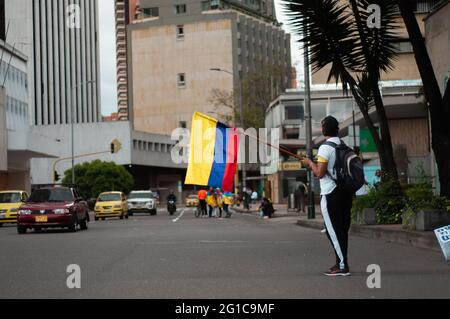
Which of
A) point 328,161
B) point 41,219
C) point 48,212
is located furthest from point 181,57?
point 328,161

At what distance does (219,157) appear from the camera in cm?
2480

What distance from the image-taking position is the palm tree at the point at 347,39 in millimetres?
19609

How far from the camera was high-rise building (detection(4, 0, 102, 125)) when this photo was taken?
114 meters

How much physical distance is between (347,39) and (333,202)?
10121 millimetres

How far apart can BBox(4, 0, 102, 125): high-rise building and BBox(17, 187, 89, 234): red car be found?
83865mm

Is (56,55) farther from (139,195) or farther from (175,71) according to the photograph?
(139,195)

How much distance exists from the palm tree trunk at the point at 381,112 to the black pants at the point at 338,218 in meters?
9.85

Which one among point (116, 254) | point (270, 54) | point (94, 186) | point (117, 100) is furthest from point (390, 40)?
point (117, 100)

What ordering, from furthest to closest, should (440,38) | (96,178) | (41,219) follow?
(96,178) < (41,219) < (440,38)

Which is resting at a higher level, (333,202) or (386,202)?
(333,202)

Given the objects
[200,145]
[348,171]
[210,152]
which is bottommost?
[348,171]

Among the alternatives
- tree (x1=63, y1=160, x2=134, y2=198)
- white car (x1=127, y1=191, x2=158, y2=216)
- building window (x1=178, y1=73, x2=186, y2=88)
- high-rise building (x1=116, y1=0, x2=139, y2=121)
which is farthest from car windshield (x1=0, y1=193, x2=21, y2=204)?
high-rise building (x1=116, y1=0, x2=139, y2=121)

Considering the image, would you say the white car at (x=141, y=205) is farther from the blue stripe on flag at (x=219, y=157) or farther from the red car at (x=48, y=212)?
the blue stripe on flag at (x=219, y=157)

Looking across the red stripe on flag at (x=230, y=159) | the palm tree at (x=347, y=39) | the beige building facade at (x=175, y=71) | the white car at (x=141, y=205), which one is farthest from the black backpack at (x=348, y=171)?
the beige building facade at (x=175, y=71)
